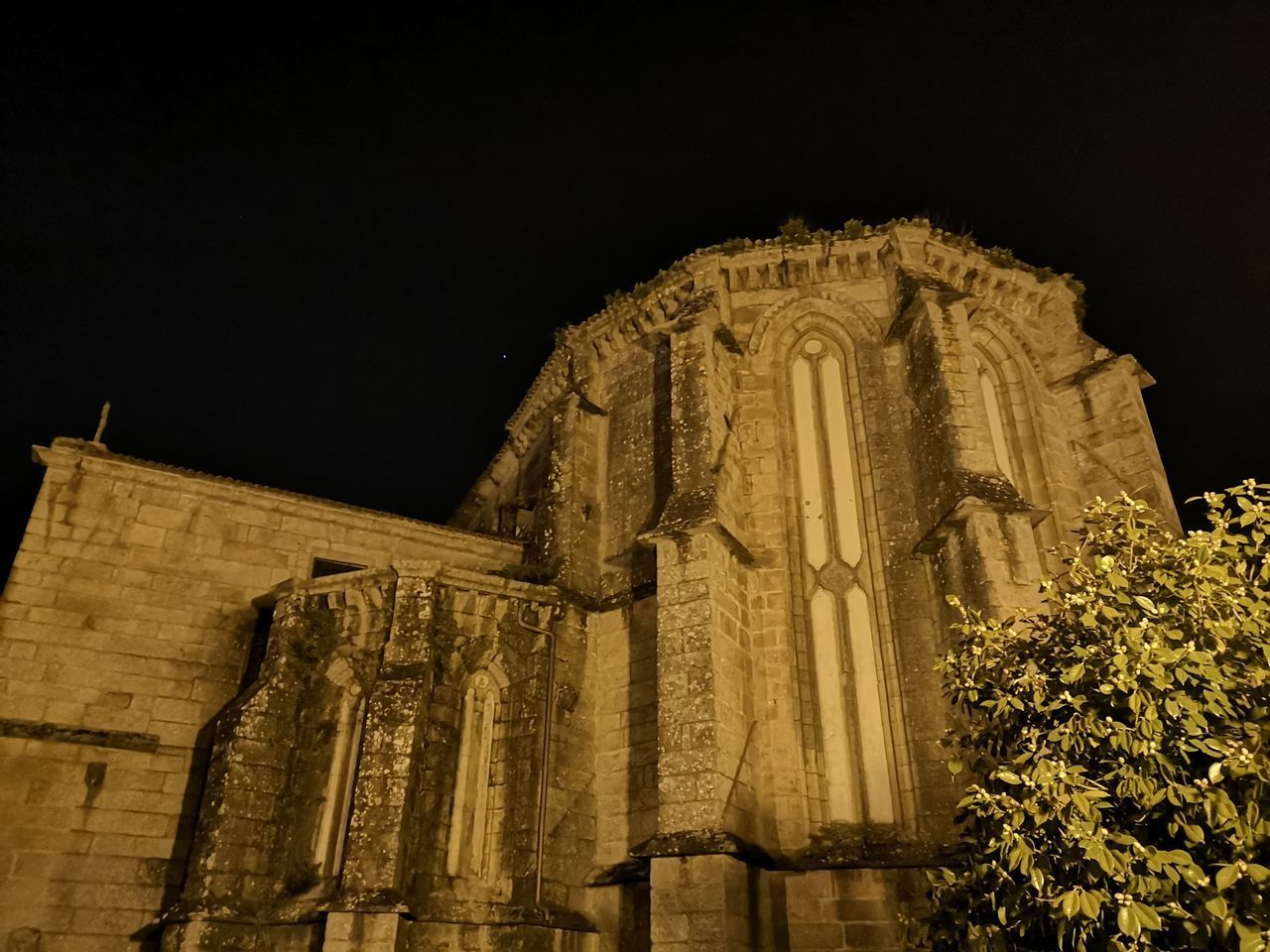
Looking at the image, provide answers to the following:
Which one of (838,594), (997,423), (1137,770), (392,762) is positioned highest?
(997,423)

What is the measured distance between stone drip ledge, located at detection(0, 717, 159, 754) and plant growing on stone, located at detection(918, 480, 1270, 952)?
1176cm

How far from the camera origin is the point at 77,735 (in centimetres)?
1273

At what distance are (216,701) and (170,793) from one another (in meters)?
1.48

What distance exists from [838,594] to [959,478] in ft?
7.85

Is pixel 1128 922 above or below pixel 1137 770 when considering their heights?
below

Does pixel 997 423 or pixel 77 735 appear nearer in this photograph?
pixel 77 735

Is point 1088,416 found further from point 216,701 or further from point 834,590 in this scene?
point 216,701

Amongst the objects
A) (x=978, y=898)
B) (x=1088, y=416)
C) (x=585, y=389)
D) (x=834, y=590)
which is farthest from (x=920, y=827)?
(x=585, y=389)

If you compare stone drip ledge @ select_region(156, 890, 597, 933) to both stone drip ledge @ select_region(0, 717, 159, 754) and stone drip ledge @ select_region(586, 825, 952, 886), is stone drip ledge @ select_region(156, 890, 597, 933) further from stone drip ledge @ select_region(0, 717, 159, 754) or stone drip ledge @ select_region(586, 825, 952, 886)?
stone drip ledge @ select_region(0, 717, 159, 754)

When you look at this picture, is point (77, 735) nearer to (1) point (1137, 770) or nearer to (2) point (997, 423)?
(1) point (1137, 770)

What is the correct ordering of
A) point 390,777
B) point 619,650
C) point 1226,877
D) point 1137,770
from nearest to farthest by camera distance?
1. point 1226,877
2. point 1137,770
3. point 390,777
4. point 619,650

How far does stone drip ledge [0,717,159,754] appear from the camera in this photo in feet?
40.9

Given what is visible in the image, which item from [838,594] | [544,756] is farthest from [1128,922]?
[544,756]

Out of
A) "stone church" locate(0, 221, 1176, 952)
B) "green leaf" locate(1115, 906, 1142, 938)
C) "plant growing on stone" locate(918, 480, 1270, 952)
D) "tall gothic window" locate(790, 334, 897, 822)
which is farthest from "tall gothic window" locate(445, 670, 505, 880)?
"green leaf" locate(1115, 906, 1142, 938)
